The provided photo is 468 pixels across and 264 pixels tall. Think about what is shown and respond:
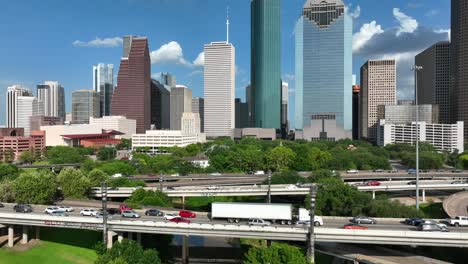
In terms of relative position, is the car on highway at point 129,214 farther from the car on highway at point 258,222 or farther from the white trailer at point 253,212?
the car on highway at point 258,222

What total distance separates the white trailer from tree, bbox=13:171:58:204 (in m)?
35.3

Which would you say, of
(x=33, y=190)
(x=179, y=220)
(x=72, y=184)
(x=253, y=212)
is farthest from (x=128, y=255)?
(x=72, y=184)

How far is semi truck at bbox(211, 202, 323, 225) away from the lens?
44875 millimetres

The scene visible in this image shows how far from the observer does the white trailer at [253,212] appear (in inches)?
1768

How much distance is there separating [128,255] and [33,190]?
35.2 meters

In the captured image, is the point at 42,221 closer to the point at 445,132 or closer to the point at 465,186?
the point at 465,186

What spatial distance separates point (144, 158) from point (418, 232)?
124978 millimetres

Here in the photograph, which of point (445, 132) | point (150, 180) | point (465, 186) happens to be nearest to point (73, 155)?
point (150, 180)

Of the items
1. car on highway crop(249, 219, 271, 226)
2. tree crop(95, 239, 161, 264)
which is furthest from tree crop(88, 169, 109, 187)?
car on highway crop(249, 219, 271, 226)

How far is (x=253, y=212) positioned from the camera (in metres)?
45.8

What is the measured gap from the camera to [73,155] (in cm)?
15512

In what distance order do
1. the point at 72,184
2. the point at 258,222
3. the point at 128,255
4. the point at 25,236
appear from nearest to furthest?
the point at 128,255 → the point at 258,222 → the point at 25,236 → the point at 72,184

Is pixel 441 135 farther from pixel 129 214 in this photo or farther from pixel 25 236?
pixel 25 236

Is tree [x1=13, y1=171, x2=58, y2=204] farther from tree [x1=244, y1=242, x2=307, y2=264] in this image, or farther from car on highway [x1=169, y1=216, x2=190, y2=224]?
tree [x1=244, y1=242, x2=307, y2=264]
